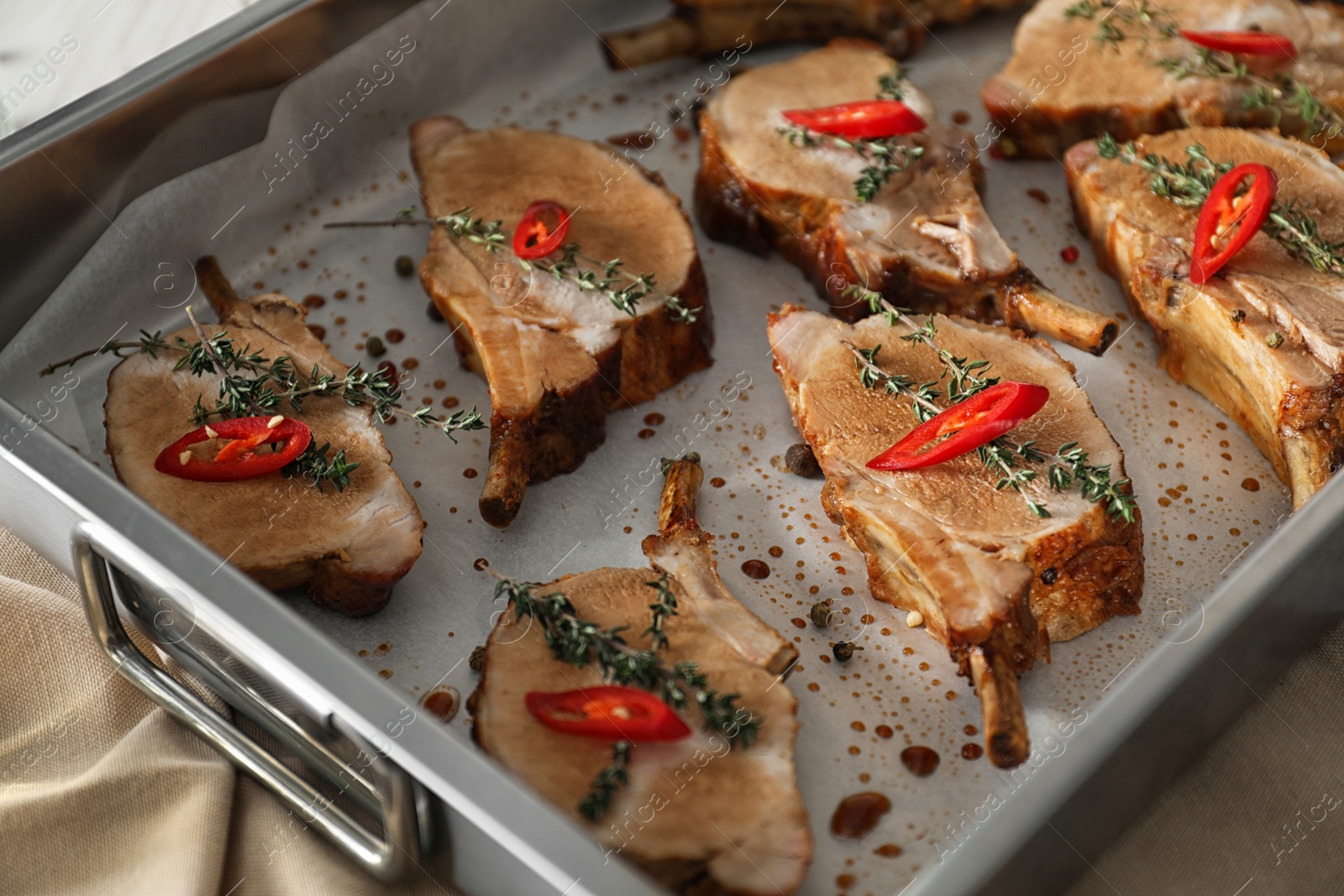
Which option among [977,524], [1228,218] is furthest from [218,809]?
[1228,218]

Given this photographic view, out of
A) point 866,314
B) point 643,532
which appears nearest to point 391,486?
point 643,532

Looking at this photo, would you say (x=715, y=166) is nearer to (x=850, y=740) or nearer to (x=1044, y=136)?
(x=1044, y=136)

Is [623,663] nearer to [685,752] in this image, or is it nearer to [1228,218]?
[685,752]

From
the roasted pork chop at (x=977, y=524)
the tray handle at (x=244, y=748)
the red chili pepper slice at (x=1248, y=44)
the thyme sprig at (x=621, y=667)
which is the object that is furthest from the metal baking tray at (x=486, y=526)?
the red chili pepper slice at (x=1248, y=44)

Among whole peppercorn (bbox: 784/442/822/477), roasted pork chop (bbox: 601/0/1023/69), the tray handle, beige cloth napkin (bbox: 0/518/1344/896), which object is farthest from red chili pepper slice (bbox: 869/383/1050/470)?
roasted pork chop (bbox: 601/0/1023/69)

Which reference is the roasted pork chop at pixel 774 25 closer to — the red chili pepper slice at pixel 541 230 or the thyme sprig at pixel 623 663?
the red chili pepper slice at pixel 541 230

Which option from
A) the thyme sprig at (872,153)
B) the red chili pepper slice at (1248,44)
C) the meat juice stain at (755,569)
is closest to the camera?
the meat juice stain at (755,569)
